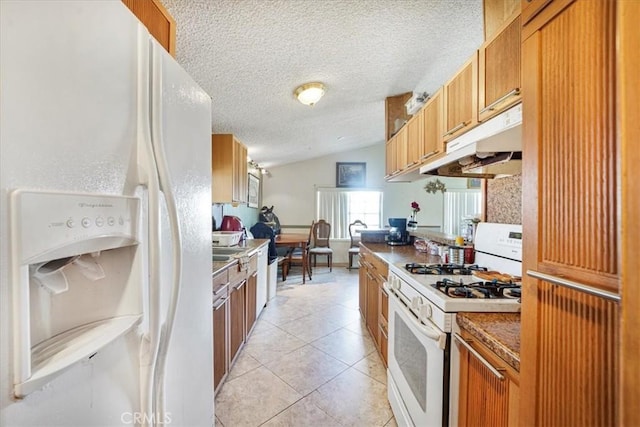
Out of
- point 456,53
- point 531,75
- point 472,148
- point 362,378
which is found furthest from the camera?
point 456,53

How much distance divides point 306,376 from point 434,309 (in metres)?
1.33

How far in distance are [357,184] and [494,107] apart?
4.83m

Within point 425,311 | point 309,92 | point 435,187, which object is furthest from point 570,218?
point 435,187

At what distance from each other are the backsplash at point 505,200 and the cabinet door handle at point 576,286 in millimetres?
1093

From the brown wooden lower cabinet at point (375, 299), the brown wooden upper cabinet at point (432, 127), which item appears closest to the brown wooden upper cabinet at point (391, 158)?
the brown wooden upper cabinet at point (432, 127)

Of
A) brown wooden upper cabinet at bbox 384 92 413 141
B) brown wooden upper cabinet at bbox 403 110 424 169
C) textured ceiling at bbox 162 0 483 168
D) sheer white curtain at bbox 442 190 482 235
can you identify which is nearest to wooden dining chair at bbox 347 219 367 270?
sheer white curtain at bbox 442 190 482 235

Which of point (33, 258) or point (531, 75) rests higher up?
point (531, 75)

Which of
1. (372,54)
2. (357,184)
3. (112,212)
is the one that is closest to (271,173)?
(357,184)

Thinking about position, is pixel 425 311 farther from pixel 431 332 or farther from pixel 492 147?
pixel 492 147

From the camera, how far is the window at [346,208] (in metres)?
6.05

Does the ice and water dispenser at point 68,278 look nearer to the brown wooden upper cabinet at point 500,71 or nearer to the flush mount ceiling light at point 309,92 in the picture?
the brown wooden upper cabinet at point 500,71

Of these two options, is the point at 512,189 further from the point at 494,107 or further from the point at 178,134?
the point at 178,134

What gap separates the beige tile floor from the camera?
1608mm

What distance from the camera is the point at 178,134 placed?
0.81 metres
